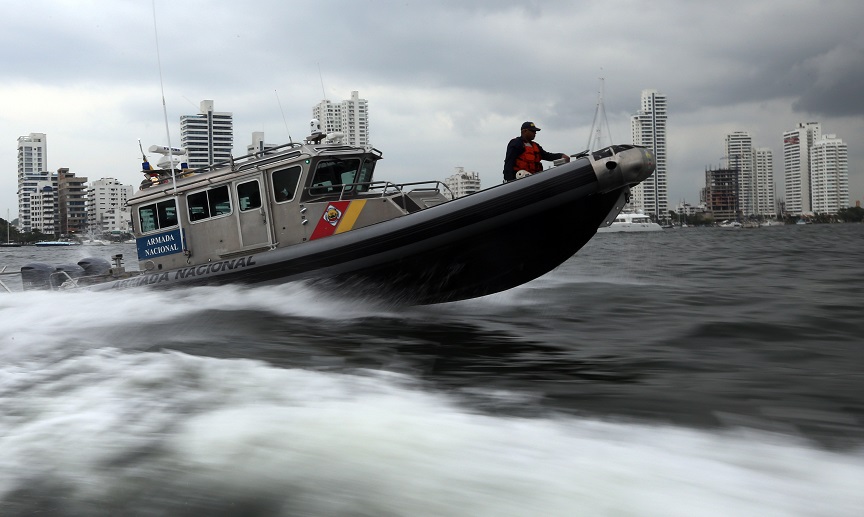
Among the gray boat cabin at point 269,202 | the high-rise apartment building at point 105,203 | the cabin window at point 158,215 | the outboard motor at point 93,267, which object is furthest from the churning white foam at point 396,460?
the high-rise apartment building at point 105,203

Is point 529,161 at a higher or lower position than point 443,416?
higher

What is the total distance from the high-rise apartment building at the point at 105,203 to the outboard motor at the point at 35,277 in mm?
78816

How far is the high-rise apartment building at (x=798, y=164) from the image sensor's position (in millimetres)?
110812

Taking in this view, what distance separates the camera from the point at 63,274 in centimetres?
1036

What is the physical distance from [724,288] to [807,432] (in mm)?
6905

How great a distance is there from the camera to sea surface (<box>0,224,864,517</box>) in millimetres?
2619

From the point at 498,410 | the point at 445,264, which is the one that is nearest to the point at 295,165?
the point at 445,264

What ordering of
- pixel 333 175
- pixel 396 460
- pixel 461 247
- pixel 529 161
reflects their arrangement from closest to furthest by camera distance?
1. pixel 396 460
2. pixel 461 247
3. pixel 529 161
4. pixel 333 175

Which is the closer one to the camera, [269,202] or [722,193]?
[269,202]

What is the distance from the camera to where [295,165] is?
8062 mm

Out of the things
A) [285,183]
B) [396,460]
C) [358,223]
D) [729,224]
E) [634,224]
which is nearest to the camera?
[396,460]

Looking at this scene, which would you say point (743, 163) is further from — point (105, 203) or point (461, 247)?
point (461, 247)

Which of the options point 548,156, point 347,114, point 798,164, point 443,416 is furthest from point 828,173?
point 443,416

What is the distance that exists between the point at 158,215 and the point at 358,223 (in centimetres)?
328
